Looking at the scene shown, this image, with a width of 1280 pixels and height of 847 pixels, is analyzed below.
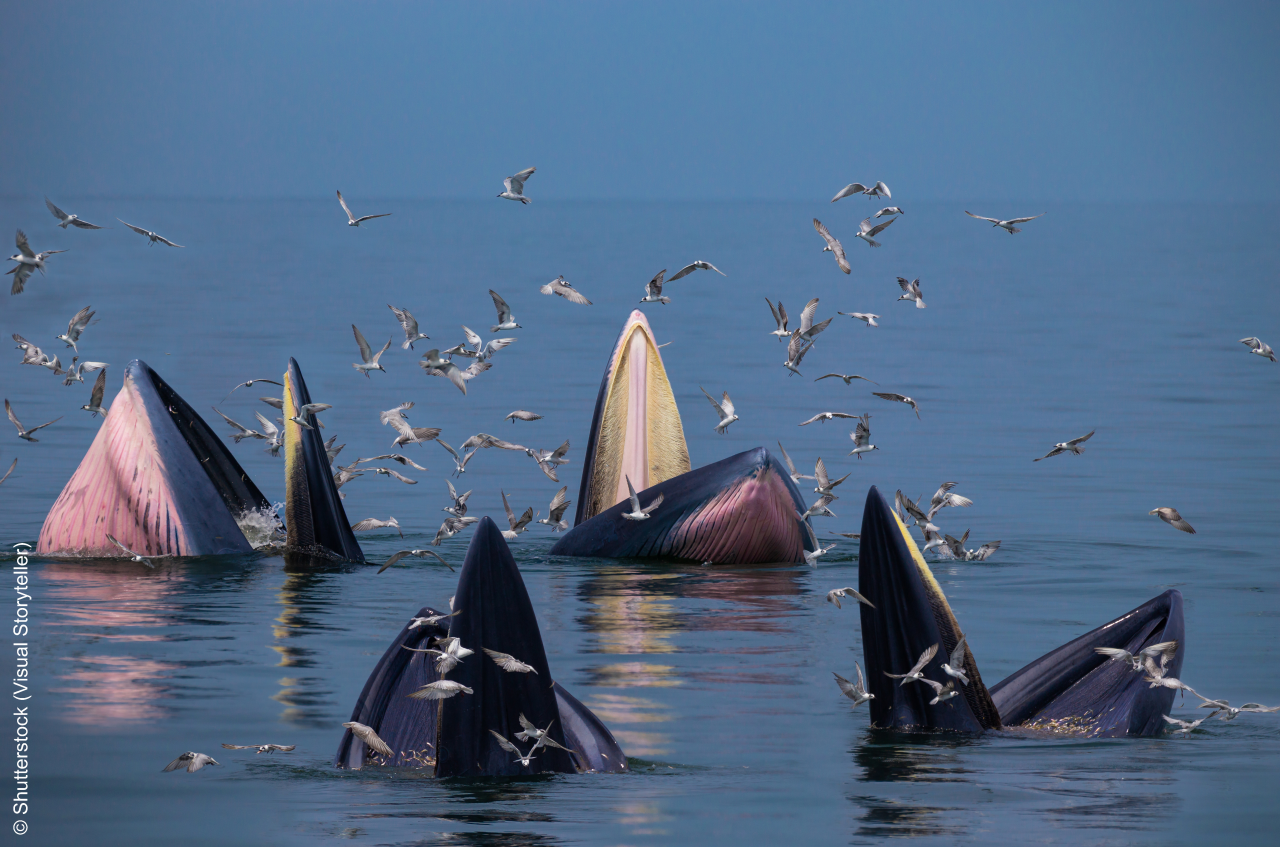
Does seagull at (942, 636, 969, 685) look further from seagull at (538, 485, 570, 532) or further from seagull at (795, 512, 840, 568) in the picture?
seagull at (538, 485, 570, 532)

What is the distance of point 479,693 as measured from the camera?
7672mm

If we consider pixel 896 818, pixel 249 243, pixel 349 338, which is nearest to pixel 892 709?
pixel 896 818

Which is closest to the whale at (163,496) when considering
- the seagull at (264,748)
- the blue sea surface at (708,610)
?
the blue sea surface at (708,610)

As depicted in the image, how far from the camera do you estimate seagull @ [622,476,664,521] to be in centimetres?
1526

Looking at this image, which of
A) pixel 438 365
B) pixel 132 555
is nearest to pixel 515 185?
pixel 438 365

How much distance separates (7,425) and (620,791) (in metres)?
19.9

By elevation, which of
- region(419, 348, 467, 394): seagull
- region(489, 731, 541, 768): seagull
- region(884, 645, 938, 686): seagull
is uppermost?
region(419, 348, 467, 394): seagull

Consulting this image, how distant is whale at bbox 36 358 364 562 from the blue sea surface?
0.24m

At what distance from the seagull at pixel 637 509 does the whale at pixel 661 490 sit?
7cm

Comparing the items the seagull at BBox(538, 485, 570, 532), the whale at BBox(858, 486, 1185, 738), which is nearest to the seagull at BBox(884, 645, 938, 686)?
the whale at BBox(858, 486, 1185, 738)

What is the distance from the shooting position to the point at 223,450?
1534cm

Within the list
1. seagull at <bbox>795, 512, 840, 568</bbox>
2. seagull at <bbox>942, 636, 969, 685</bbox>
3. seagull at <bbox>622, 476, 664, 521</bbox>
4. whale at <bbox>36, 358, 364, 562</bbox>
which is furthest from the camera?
seagull at <bbox>795, 512, 840, 568</bbox>

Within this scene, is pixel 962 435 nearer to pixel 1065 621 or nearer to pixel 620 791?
pixel 1065 621

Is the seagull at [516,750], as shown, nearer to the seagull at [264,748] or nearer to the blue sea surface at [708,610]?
the blue sea surface at [708,610]
